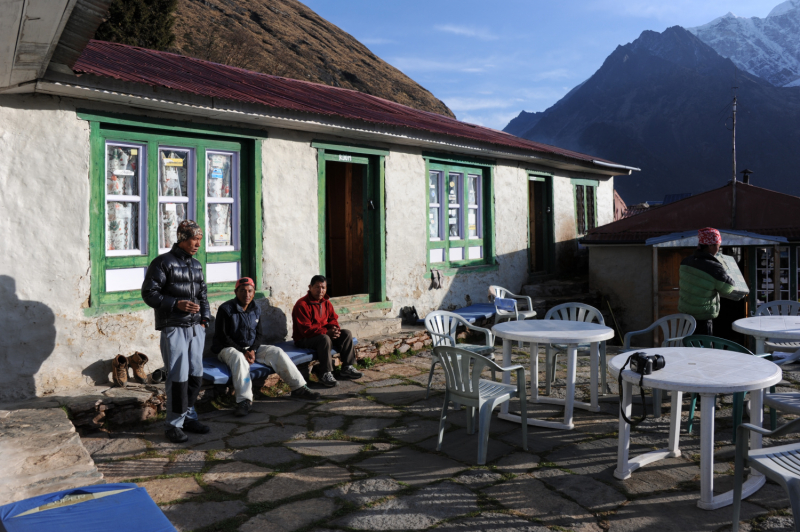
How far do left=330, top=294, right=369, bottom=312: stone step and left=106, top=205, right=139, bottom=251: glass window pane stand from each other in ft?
8.99

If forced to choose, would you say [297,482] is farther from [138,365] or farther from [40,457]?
[138,365]

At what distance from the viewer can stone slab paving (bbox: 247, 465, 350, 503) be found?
12.2ft

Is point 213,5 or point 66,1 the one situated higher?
point 213,5

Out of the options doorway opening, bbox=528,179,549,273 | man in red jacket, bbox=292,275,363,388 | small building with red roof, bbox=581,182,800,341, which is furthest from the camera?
doorway opening, bbox=528,179,549,273

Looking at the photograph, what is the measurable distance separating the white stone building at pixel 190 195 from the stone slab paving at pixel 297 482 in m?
2.64

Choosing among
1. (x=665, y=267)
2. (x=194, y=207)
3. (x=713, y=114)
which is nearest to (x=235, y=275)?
(x=194, y=207)

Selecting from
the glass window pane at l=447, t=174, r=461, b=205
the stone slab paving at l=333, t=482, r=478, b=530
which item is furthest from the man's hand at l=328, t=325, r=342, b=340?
the glass window pane at l=447, t=174, r=461, b=205

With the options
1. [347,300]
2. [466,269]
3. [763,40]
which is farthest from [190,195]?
[763,40]

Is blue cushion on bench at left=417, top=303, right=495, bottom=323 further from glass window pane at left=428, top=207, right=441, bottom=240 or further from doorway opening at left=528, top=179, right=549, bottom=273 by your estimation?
doorway opening at left=528, top=179, right=549, bottom=273

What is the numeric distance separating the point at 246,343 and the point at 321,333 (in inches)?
36.4

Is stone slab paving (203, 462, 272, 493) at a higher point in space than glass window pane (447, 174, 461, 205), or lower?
lower

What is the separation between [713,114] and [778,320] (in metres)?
85.2

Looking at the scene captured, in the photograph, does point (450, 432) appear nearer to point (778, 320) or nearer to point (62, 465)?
point (62, 465)

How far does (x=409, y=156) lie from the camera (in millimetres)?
9016
